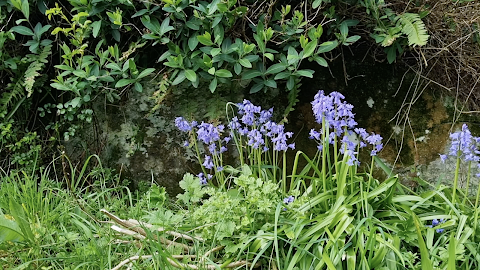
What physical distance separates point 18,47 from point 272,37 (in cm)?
194

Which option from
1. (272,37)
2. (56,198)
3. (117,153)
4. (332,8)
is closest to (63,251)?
(56,198)

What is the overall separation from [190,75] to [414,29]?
4.77ft

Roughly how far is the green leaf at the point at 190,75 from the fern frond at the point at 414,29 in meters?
1.37

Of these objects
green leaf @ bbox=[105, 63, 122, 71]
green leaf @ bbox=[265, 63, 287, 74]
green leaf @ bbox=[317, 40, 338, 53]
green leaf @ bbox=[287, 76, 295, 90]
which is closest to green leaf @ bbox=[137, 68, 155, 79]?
green leaf @ bbox=[105, 63, 122, 71]

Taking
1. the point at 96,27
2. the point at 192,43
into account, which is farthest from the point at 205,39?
the point at 96,27

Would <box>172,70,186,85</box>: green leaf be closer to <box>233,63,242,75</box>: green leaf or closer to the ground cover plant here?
<box>233,63,242,75</box>: green leaf

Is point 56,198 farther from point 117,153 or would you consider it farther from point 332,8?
point 332,8

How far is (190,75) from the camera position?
9.02 ft

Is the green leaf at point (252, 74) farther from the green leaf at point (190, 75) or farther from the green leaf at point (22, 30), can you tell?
the green leaf at point (22, 30)

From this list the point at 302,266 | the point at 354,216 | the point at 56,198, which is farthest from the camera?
the point at 56,198

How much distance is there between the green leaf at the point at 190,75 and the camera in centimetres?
273

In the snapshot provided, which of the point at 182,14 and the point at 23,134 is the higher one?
the point at 182,14

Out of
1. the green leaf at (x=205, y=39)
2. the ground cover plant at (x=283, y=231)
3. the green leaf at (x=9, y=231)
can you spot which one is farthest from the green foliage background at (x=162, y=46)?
the green leaf at (x=9, y=231)

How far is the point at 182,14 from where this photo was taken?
9.11 feet
